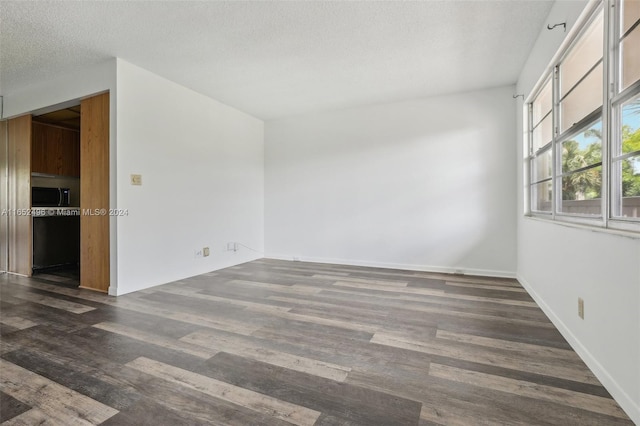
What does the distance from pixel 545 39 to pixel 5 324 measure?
5.09 m

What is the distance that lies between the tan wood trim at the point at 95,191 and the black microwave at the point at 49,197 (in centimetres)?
143

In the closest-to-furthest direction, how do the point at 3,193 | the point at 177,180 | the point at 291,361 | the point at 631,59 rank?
the point at 631,59
the point at 291,361
the point at 177,180
the point at 3,193

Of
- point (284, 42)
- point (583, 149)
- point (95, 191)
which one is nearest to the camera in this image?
point (583, 149)

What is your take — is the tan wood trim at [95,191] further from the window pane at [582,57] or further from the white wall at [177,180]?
the window pane at [582,57]

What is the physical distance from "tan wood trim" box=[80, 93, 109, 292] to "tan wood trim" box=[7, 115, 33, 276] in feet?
4.55

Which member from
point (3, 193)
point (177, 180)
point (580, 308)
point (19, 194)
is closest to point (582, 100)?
point (580, 308)

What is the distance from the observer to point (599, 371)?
1566 mm

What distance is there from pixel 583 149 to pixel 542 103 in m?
1.37

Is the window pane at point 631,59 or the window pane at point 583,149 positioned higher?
the window pane at point 631,59

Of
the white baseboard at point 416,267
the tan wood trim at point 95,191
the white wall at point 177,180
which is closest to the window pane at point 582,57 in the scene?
the white baseboard at point 416,267

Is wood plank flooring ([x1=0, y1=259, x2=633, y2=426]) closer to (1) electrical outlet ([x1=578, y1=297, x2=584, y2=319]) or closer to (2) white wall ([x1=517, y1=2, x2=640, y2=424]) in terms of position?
(2) white wall ([x1=517, y1=2, x2=640, y2=424])

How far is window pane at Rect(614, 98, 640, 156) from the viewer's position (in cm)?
146

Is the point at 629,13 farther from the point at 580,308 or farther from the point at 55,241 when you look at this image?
the point at 55,241

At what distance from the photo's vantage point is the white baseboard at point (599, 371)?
4.20ft
